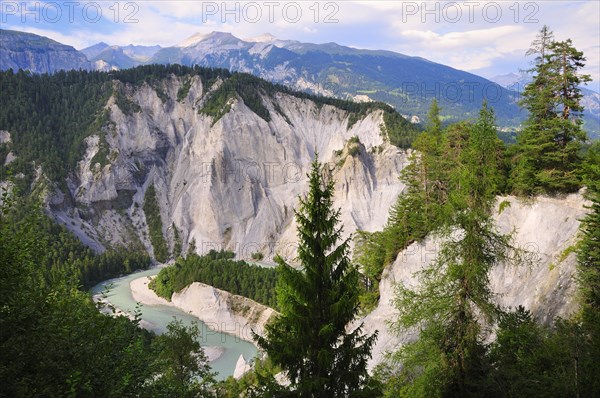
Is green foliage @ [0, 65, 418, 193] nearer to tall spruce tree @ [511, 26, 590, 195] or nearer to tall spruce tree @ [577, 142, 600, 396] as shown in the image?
tall spruce tree @ [511, 26, 590, 195]

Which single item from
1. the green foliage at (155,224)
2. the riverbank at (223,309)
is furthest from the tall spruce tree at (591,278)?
the green foliage at (155,224)

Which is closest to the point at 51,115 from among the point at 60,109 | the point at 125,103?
the point at 60,109

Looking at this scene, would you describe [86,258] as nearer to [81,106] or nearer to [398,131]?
[81,106]

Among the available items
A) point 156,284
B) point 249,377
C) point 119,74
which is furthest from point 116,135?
point 249,377

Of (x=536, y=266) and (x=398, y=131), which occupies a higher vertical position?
(x=398, y=131)

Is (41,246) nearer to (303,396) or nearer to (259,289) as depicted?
(303,396)
